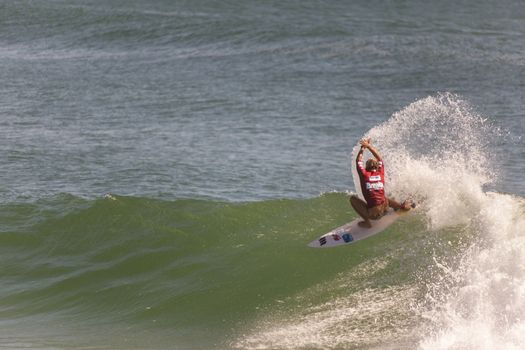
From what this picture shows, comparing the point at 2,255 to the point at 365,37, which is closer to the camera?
the point at 2,255

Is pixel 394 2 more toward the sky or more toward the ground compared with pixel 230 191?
more toward the sky

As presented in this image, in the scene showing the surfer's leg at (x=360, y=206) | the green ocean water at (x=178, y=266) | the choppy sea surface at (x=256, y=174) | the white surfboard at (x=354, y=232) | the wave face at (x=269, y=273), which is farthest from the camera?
the white surfboard at (x=354, y=232)

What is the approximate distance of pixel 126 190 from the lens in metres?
27.2

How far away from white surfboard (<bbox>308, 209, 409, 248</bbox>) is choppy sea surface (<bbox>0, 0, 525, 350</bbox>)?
29cm

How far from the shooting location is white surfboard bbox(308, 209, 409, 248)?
18.7 metres

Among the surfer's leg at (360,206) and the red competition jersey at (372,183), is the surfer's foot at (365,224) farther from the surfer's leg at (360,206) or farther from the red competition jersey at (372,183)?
the red competition jersey at (372,183)

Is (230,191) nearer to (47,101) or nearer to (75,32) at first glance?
(47,101)

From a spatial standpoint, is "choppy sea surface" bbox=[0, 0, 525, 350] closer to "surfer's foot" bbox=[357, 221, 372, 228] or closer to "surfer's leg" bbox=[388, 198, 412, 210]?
"surfer's foot" bbox=[357, 221, 372, 228]

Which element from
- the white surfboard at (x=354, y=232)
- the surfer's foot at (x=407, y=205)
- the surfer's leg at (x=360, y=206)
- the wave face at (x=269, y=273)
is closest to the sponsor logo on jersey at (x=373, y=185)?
the surfer's leg at (x=360, y=206)

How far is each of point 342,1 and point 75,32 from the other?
16396 mm

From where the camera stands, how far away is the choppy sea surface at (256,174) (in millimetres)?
16938

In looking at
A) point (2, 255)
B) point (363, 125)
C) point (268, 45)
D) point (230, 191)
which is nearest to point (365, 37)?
point (268, 45)

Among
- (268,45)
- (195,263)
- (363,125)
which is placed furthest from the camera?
(268,45)

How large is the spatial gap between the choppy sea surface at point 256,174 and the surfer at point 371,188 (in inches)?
35.9
